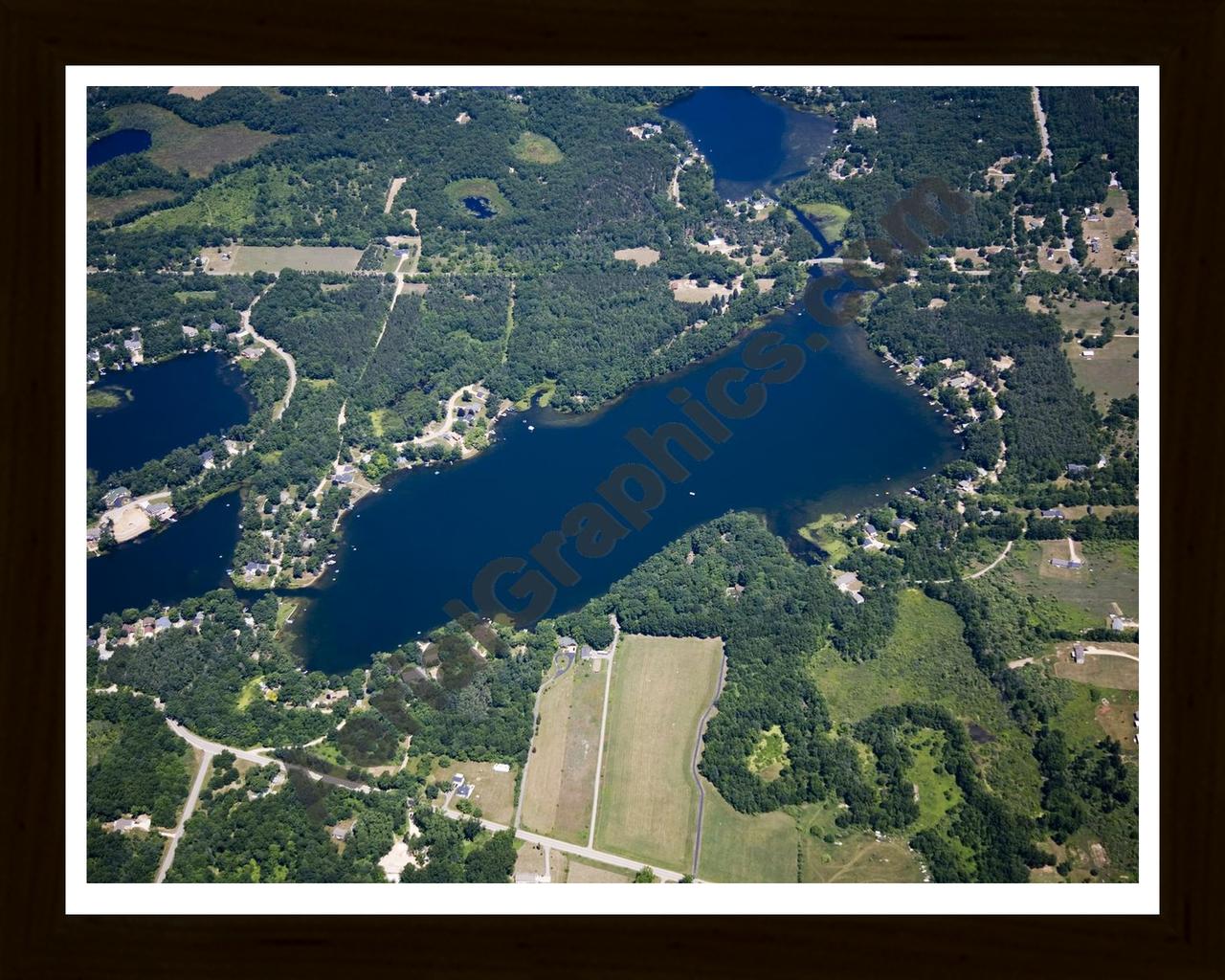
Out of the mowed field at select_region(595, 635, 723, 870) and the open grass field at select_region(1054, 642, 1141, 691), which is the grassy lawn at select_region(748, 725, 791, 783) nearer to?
the mowed field at select_region(595, 635, 723, 870)

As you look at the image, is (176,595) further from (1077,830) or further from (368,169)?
(1077,830)

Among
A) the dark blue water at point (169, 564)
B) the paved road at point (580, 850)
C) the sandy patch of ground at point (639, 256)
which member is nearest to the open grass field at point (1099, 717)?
the paved road at point (580, 850)

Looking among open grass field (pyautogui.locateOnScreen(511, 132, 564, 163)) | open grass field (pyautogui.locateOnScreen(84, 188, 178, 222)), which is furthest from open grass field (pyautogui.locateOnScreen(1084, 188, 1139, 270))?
open grass field (pyautogui.locateOnScreen(84, 188, 178, 222))

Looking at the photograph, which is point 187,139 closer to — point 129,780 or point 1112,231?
point 129,780

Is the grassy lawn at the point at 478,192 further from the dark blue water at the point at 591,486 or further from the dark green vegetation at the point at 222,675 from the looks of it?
the dark green vegetation at the point at 222,675
